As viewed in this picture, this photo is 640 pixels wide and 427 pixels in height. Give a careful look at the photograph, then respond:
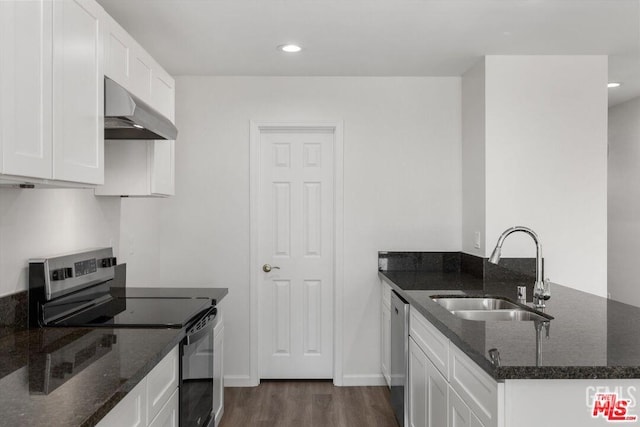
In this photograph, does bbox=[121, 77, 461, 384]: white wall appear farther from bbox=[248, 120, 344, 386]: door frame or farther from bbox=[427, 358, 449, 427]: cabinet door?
bbox=[427, 358, 449, 427]: cabinet door

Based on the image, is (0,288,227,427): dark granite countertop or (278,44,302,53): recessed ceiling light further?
(278,44,302,53): recessed ceiling light

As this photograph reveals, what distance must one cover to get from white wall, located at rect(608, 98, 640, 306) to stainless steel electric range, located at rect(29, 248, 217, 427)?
3.95 m

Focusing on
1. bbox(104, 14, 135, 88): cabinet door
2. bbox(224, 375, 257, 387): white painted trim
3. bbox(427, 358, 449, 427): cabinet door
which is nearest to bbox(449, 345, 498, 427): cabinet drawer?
bbox(427, 358, 449, 427): cabinet door

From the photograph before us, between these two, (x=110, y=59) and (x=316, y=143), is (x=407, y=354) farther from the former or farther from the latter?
(x=110, y=59)

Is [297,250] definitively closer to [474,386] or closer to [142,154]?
[142,154]

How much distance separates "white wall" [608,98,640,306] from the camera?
4.50 m

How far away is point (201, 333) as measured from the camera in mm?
2408

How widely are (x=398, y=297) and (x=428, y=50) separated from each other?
1.67m

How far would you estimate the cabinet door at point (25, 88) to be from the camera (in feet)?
4.52

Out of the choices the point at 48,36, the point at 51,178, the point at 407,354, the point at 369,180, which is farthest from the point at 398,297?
the point at 48,36

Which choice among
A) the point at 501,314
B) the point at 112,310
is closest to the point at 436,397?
the point at 501,314

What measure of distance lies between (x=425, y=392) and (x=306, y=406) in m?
1.31

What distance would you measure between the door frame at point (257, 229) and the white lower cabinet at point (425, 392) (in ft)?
3.79

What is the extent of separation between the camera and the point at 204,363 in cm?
252
